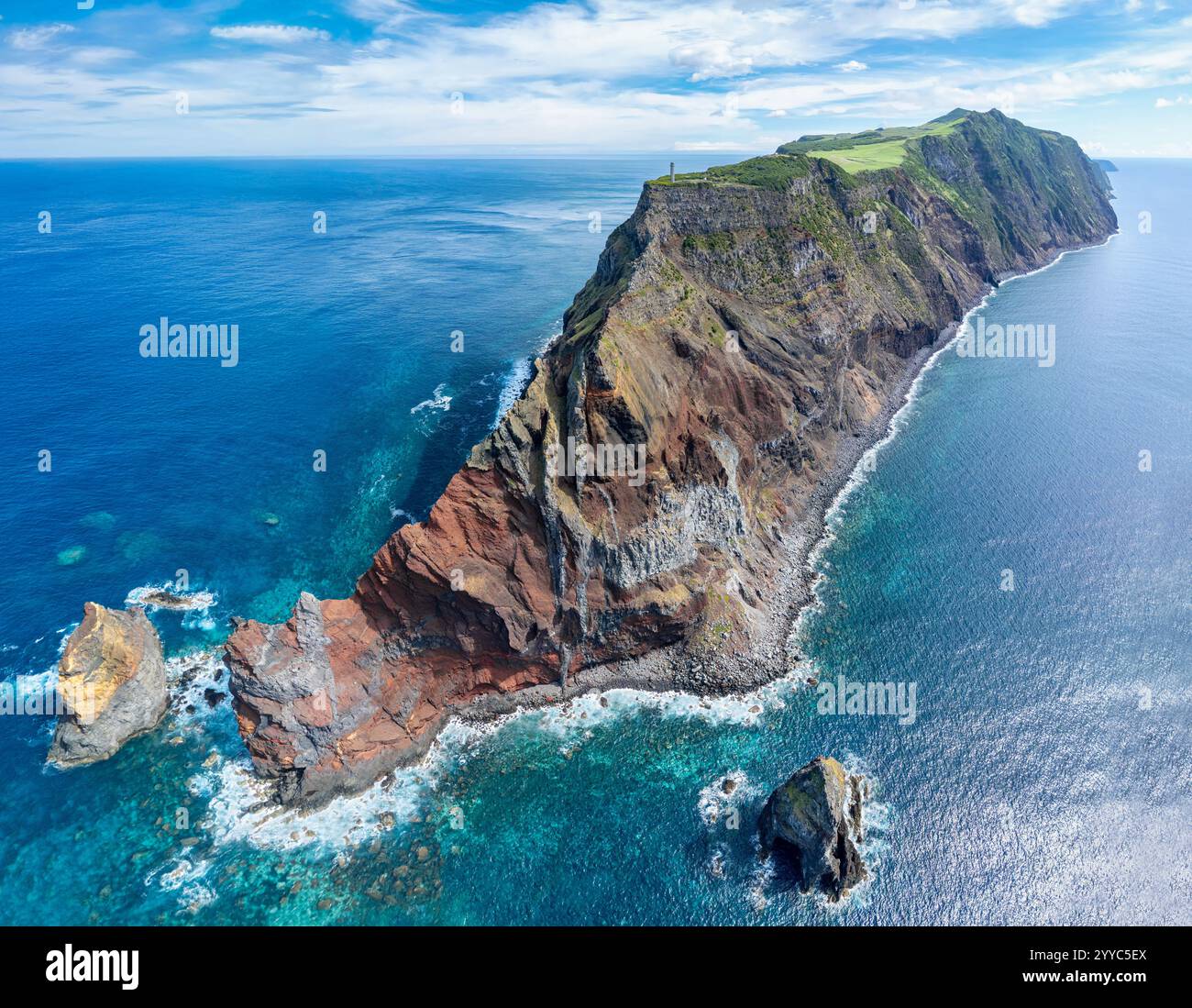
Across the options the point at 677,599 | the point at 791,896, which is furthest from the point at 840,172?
the point at 791,896

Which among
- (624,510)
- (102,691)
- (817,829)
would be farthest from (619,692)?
(102,691)

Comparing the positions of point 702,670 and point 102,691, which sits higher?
point 102,691

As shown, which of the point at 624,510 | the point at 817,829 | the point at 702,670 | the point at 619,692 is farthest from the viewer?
the point at 624,510

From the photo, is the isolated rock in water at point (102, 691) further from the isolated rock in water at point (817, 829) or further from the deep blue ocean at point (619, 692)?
the isolated rock in water at point (817, 829)

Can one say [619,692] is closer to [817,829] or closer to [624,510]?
[624,510]

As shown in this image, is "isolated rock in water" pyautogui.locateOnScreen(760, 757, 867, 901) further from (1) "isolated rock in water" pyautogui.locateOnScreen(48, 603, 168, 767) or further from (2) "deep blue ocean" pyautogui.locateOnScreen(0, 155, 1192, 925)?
(1) "isolated rock in water" pyautogui.locateOnScreen(48, 603, 168, 767)

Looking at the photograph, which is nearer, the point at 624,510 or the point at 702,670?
the point at 702,670

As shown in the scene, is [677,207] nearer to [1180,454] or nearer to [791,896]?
[791,896]
